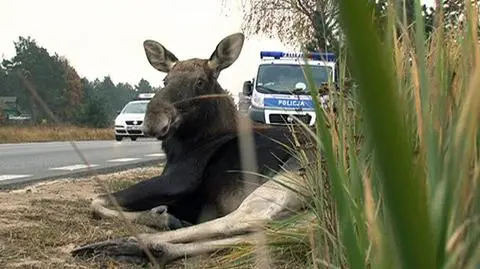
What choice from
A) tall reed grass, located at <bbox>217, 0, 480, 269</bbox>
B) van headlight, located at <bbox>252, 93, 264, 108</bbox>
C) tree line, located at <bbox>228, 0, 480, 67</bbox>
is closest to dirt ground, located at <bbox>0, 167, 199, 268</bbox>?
tree line, located at <bbox>228, 0, 480, 67</bbox>

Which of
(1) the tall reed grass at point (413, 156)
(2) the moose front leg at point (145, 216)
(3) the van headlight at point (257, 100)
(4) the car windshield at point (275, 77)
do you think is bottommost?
(3) the van headlight at point (257, 100)

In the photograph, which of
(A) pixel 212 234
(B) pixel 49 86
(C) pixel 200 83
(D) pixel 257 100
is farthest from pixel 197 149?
(D) pixel 257 100

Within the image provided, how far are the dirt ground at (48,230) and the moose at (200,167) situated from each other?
0.71 ft

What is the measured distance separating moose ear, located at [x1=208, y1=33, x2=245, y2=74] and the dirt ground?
1.47 meters

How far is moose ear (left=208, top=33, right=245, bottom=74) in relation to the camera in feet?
19.8

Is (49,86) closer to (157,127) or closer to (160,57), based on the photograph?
(157,127)

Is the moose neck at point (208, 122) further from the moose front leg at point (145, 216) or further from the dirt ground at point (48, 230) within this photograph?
the dirt ground at point (48, 230)

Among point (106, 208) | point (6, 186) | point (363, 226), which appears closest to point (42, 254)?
point (106, 208)

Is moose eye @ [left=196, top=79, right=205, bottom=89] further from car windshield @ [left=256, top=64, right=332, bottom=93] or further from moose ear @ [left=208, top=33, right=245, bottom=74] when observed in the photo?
car windshield @ [left=256, top=64, right=332, bottom=93]

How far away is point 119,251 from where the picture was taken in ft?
12.1

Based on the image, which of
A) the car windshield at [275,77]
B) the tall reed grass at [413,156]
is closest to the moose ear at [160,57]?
the tall reed grass at [413,156]

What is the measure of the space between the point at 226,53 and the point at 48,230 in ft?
7.51

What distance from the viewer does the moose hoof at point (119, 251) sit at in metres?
3.65

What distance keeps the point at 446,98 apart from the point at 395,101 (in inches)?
23.0
